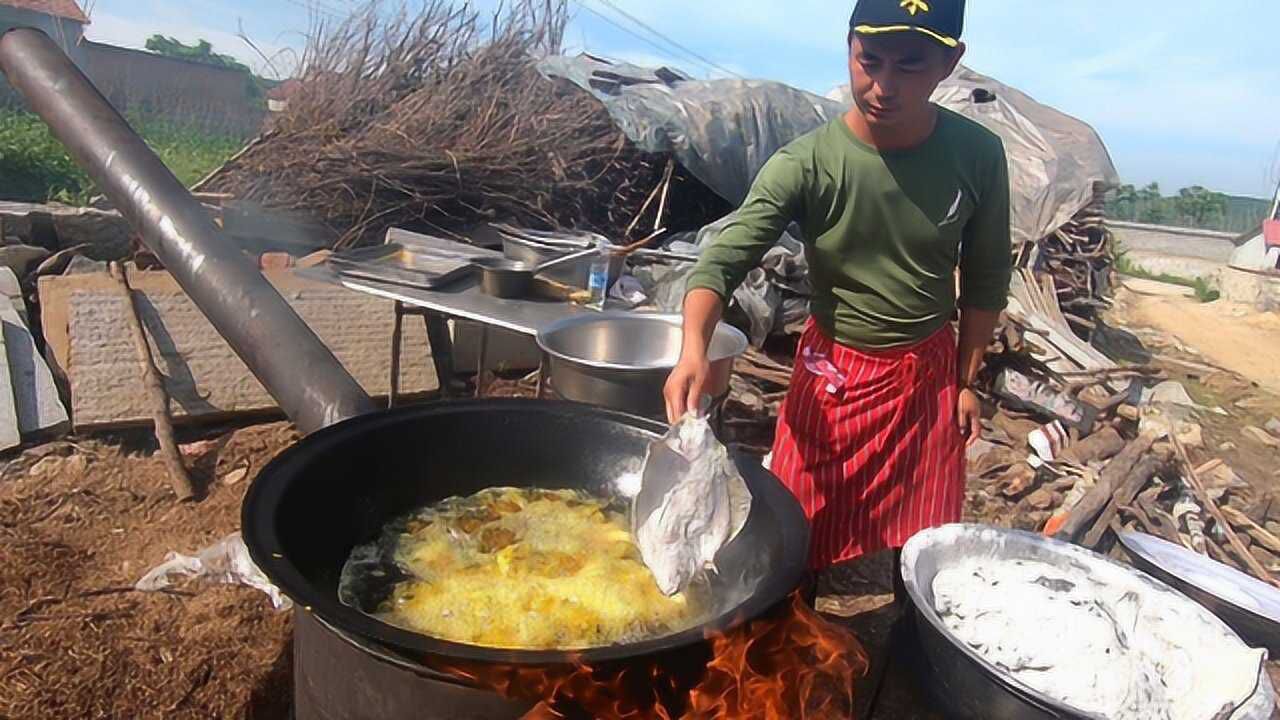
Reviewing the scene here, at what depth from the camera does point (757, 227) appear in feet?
7.69

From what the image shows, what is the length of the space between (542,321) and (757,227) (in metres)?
2.10

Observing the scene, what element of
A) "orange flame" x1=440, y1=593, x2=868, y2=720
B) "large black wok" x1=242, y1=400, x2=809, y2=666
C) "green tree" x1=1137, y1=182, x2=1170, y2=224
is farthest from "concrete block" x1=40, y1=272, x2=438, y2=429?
"green tree" x1=1137, y1=182, x2=1170, y2=224

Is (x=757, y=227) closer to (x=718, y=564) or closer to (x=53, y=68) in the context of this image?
(x=718, y=564)

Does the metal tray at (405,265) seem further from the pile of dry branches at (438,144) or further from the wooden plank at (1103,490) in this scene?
the wooden plank at (1103,490)

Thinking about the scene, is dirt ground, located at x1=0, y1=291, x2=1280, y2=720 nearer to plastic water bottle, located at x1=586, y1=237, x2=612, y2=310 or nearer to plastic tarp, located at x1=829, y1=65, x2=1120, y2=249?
plastic water bottle, located at x1=586, y1=237, x2=612, y2=310

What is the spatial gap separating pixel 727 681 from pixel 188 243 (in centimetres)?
335

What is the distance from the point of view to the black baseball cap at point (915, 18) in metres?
2.00

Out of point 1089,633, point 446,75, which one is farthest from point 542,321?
point 446,75

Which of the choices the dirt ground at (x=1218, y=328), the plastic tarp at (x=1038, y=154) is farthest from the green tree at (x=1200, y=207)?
the plastic tarp at (x=1038, y=154)

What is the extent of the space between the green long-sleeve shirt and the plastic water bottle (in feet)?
8.17

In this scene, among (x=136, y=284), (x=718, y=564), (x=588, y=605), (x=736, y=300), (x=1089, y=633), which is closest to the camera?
(x=588, y=605)

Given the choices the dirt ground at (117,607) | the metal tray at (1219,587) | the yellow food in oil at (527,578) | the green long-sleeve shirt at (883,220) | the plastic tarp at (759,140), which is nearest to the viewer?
the yellow food in oil at (527,578)

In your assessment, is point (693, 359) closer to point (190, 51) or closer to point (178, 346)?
point (178, 346)

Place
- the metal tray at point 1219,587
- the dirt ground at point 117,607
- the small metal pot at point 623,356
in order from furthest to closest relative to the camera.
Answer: the metal tray at point 1219,587 < the small metal pot at point 623,356 < the dirt ground at point 117,607
